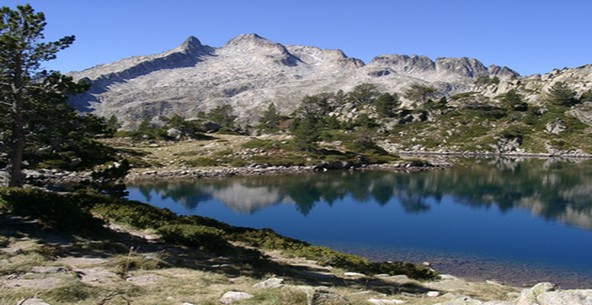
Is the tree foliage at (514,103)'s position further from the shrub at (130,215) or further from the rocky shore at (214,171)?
the shrub at (130,215)

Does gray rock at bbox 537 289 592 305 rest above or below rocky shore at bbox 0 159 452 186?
above

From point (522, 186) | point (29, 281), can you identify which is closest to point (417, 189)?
point (522, 186)

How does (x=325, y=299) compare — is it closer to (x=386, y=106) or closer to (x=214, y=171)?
(x=214, y=171)

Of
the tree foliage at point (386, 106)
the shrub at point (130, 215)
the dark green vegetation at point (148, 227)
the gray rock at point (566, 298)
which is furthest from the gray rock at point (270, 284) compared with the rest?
the tree foliage at point (386, 106)

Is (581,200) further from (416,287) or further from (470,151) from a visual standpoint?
(470,151)

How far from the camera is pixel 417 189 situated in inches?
2726

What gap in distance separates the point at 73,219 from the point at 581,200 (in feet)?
207

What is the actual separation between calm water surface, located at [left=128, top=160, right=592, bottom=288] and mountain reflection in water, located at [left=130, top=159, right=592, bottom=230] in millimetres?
150

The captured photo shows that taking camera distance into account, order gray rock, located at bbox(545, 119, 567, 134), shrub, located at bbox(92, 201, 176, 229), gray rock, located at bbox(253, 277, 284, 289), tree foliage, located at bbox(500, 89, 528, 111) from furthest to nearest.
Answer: tree foliage, located at bbox(500, 89, 528, 111) → gray rock, located at bbox(545, 119, 567, 134) → shrub, located at bbox(92, 201, 176, 229) → gray rock, located at bbox(253, 277, 284, 289)

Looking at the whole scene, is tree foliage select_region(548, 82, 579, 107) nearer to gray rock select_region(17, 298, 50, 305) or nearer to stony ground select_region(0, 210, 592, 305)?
stony ground select_region(0, 210, 592, 305)

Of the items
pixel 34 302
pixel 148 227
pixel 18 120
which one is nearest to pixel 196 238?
pixel 148 227

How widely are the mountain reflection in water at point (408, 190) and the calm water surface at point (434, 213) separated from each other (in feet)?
0.49

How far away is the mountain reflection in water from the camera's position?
5478 cm

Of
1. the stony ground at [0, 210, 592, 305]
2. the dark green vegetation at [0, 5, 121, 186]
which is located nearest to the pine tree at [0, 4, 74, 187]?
the dark green vegetation at [0, 5, 121, 186]
